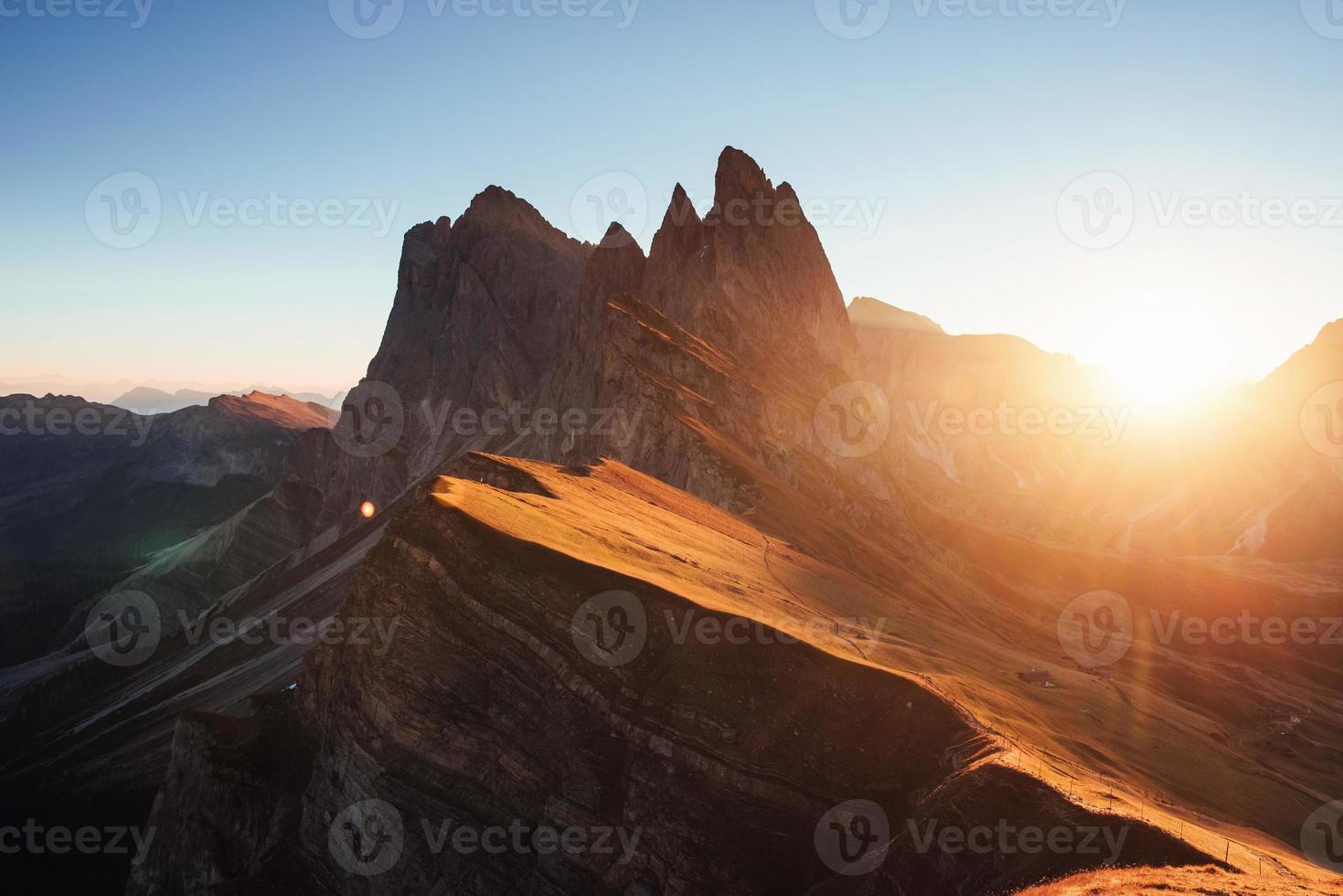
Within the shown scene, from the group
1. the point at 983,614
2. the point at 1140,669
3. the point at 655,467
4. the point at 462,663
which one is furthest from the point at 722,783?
the point at 1140,669

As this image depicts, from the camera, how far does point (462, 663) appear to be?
3359cm

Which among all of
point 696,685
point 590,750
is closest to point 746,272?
point 696,685

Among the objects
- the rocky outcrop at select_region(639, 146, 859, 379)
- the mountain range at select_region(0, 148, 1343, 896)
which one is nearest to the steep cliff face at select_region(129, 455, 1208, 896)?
the mountain range at select_region(0, 148, 1343, 896)

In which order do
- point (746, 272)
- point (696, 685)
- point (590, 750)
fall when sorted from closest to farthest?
point (590, 750) < point (696, 685) < point (746, 272)

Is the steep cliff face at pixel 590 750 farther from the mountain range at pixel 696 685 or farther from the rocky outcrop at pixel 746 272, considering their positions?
the rocky outcrop at pixel 746 272

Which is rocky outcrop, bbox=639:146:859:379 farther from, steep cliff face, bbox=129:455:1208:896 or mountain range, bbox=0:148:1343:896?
steep cliff face, bbox=129:455:1208:896

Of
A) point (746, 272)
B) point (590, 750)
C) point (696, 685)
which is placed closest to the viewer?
point (590, 750)

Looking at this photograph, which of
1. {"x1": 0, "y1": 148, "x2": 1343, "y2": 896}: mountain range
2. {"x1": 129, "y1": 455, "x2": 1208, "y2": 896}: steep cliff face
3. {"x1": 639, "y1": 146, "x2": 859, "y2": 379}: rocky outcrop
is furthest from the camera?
{"x1": 639, "y1": 146, "x2": 859, "y2": 379}: rocky outcrop

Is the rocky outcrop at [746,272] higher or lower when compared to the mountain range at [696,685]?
higher

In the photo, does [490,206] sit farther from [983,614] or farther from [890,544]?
[983,614]

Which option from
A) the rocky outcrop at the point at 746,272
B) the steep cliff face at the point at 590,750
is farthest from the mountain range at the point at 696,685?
the rocky outcrop at the point at 746,272

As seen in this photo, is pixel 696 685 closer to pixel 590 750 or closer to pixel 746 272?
pixel 590 750

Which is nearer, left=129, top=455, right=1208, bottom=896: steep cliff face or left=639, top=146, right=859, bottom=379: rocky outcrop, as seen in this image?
left=129, top=455, right=1208, bottom=896: steep cliff face

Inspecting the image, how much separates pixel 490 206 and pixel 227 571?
3875 inches
